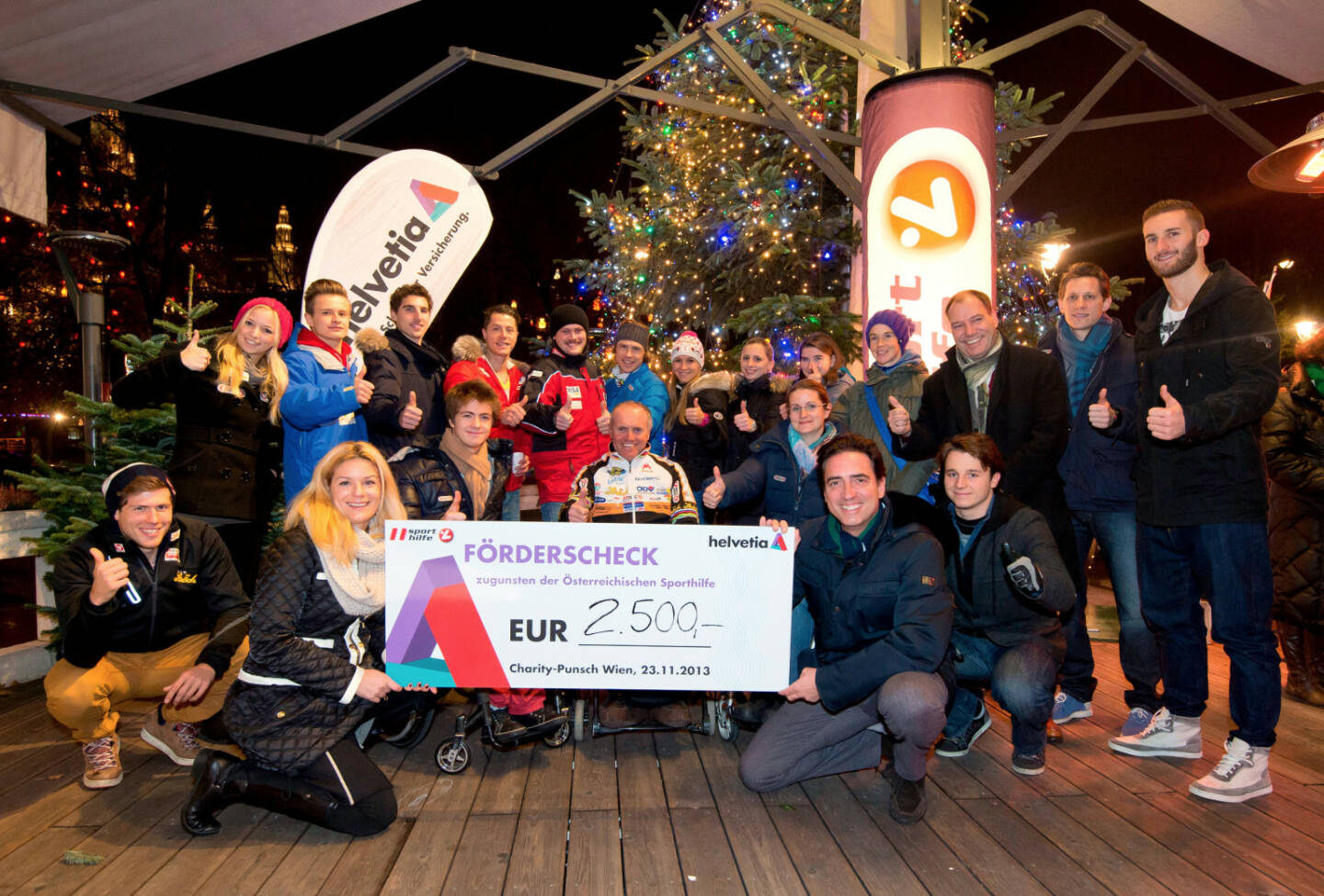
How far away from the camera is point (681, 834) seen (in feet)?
10.3

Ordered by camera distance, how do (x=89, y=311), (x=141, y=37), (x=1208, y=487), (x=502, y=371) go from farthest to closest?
1. (x=89, y=311)
2. (x=502, y=371)
3. (x=141, y=37)
4. (x=1208, y=487)

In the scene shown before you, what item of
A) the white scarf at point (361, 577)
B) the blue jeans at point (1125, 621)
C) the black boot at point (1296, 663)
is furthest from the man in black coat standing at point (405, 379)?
the black boot at point (1296, 663)

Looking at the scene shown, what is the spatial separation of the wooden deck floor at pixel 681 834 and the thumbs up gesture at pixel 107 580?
898mm

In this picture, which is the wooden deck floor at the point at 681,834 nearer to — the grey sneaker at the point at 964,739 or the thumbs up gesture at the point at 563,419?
the grey sneaker at the point at 964,739

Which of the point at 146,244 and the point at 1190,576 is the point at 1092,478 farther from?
the point at 146,244

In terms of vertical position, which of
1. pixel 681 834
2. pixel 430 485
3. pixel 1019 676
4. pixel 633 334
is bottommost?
pixel 681 834

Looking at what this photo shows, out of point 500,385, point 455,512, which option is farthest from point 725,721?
point 500,385

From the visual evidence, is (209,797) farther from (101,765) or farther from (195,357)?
(195,357)

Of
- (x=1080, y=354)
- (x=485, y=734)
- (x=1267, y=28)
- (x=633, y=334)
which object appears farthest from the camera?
(x=1267, y=28)

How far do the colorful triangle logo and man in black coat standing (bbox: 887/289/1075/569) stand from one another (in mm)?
3575

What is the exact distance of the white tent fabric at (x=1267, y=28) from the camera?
18.6 feet

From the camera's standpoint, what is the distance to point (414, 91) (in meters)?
6.18

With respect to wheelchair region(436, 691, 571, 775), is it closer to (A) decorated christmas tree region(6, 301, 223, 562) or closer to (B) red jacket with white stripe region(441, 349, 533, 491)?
(B) red jacket with white stripe region(441, 349, 533, 491)

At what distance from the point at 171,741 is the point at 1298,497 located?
21.2 ft
